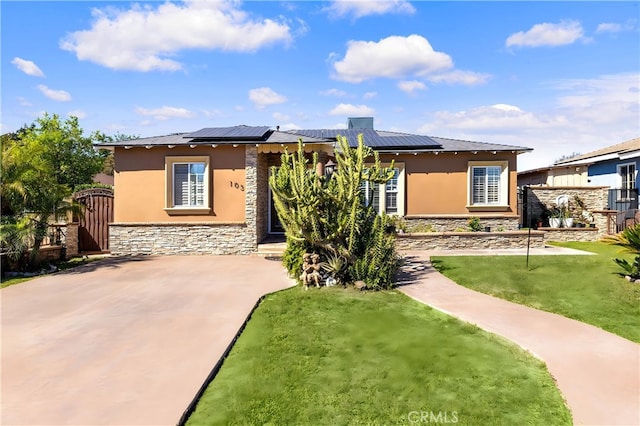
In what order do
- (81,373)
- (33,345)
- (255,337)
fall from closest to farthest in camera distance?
(81,373), (33,345), (255,337)

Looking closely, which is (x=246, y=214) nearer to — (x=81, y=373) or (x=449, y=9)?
(x=81, y=373)

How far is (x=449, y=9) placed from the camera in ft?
48.7

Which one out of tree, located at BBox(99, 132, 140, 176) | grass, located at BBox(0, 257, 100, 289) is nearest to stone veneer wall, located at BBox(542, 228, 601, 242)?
grass, located at BBox(0, 257, 100, 289)

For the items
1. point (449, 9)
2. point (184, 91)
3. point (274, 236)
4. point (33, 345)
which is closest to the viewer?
point (33, 345)

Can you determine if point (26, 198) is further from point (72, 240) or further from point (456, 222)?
point (456, 222)

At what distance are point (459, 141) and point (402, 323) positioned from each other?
1562 cm

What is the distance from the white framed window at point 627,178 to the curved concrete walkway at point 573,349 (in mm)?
16670

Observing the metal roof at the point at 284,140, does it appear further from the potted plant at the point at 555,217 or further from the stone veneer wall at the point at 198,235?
the potted plant at the point at 555,217

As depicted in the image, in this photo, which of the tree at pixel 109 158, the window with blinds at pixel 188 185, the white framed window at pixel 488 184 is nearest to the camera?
the window with blinds at pixel 188 185

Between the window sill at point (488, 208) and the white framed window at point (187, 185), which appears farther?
the window sill at point (488, 208)

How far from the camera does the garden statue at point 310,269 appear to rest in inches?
376

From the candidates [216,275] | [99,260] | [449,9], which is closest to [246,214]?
[216,275]

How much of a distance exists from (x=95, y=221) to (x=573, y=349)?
17.0m

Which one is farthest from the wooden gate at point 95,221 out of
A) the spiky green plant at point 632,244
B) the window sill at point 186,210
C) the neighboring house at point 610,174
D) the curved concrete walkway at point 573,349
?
the neighboring house at point 610,174
